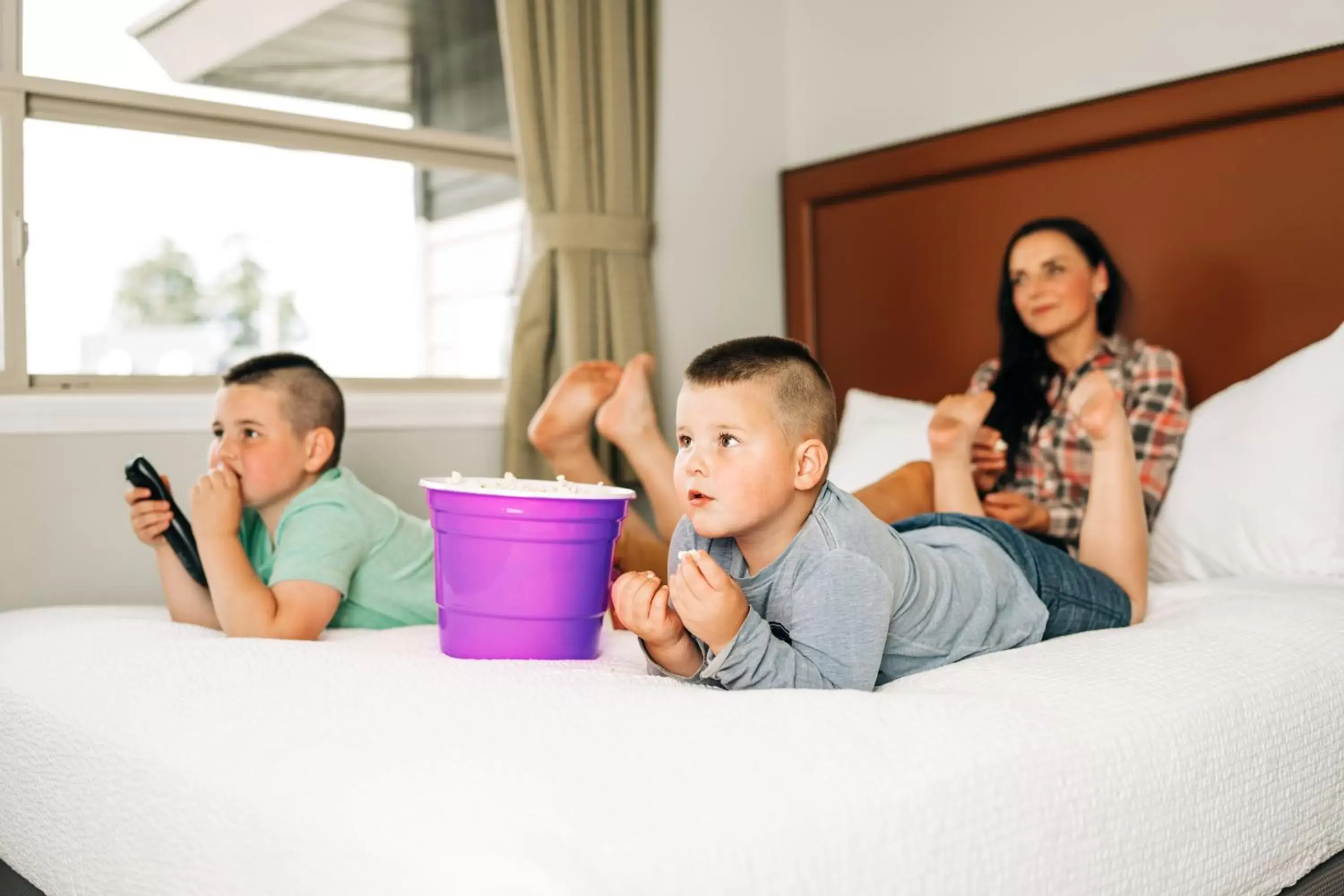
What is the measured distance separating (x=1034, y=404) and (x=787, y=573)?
1.24 m

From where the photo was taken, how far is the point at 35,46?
7.61ft

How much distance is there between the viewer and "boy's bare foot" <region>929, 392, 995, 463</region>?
2.12 meters

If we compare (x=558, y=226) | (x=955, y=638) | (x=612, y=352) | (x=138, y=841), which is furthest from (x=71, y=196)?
→ (x=955, y=638)

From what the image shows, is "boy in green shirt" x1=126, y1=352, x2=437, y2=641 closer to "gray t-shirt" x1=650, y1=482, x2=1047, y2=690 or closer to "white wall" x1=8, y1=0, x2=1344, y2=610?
"white wall" x1=8, y1=0, x2=1344, y2=610

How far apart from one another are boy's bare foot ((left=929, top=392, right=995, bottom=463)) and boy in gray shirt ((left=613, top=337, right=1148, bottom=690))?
464 mm

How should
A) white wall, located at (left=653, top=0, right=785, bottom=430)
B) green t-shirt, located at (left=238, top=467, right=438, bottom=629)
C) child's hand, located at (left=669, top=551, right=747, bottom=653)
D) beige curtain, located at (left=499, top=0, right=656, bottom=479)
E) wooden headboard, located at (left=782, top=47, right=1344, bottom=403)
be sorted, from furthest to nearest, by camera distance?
white wall, located at (left=653, top=0, right=785, bottom=430) → beige curtain, located at (left=499, top=0, right=656, bottom=479) → wooden headboard, located at (left=782, top=47, right=1344, bottom=403) → green t-shirt, located at (left=238, top=467, right=438, bottom=629) → child's hand, located at (left=669, top=551, right=747, bottom=653)

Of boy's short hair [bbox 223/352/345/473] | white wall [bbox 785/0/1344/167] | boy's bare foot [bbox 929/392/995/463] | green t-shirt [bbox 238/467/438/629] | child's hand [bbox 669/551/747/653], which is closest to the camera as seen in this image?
child's hand [bbox 669/551/747/653]

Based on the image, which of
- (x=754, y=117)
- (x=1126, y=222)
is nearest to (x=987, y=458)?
(x=1126, y=222)

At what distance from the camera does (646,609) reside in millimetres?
1346

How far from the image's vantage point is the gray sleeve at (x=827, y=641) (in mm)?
1303

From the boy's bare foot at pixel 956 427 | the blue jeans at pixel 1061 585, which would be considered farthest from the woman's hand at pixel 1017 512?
the blue jeans at pixel 1061 585

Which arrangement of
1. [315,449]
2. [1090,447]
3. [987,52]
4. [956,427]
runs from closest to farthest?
[315,449]
[956,427]
[1090,447]
[987,52]

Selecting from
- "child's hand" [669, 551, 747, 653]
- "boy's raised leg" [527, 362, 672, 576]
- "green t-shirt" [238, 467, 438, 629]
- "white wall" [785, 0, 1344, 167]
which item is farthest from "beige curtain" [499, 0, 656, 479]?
"child's hand" [669, 551, 747, 653]

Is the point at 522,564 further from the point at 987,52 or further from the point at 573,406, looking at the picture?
the point at 987,52
